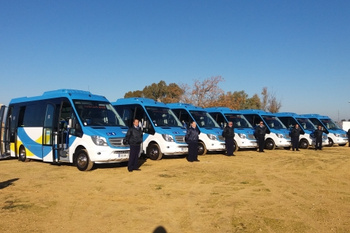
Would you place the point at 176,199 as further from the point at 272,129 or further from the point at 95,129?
the point at 272,129

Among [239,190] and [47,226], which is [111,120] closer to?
[239,190]

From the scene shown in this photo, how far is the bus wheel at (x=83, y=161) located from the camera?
35.3ft

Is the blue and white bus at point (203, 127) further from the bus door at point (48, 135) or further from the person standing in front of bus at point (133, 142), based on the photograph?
the bus door at point (48, 135)

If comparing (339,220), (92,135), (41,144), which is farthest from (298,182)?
(41,144)

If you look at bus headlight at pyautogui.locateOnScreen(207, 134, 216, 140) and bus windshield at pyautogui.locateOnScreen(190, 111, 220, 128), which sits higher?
bus windshield at pyautogui.locateOnScreen(190, 111, 220, 128)

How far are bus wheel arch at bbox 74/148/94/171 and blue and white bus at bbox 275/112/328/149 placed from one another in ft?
47.5

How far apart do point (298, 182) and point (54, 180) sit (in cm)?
686

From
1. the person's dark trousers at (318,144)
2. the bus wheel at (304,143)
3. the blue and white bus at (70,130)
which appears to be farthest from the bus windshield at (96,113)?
the bus wheel at (304,143)

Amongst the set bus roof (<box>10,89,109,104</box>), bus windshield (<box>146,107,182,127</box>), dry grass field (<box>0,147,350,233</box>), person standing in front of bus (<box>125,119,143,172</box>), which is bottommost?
dry grass field (<box>0,147,350,233</box>)

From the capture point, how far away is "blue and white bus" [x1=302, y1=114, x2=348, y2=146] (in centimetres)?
2283

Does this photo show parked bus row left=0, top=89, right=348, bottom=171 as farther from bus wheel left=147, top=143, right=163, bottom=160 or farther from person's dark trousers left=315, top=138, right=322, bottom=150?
person's dark trousers left=315, top=138, right=322, bottom=150

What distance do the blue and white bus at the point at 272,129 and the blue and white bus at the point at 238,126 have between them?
1.31 metres

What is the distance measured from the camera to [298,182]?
9.12 metres

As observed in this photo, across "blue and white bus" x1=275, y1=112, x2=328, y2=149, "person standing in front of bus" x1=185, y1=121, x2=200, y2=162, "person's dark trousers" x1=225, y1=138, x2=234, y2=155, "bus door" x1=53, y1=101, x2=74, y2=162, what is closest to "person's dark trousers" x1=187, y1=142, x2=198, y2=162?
"person standing in front of bus" x1=185, y1=121, x2=200, y2=162
